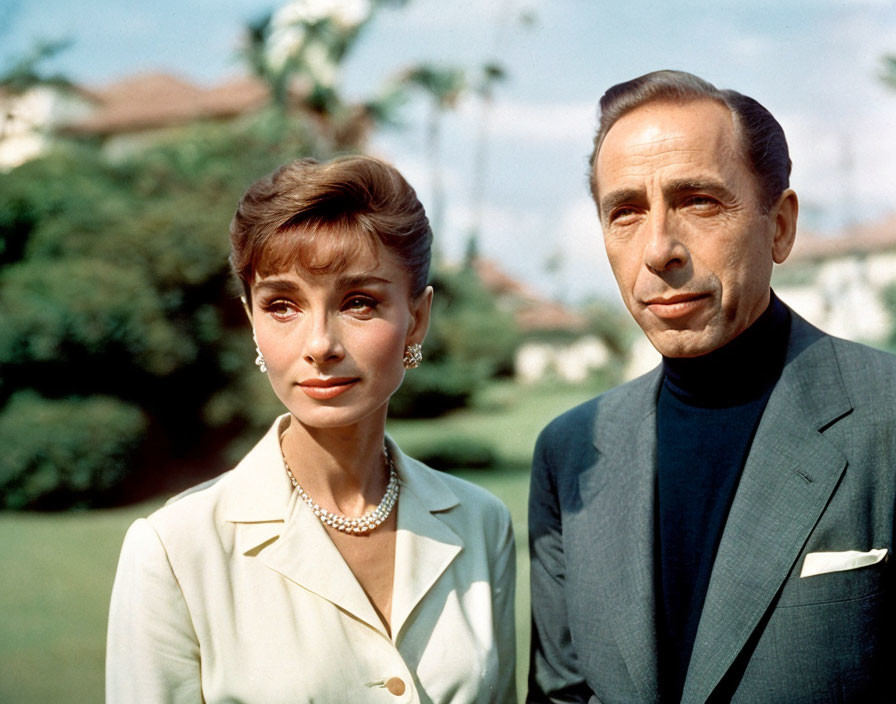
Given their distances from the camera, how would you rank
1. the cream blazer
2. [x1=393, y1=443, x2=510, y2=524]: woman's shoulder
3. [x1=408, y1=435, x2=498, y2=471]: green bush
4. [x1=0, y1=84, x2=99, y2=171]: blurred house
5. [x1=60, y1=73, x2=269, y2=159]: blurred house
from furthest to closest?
[x1=60, y1=73, x2=269, y2=159]: blurred house, [x1=408, y1=435, x2=498, y2=471]: green bush, [x1=0, y1=84, x2=99, y2=171]: blurred house, [x1=393, y1=443, x2=510, y2=524]: woman's shoulder, the cream blazer

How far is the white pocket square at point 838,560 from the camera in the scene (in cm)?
Result: 238

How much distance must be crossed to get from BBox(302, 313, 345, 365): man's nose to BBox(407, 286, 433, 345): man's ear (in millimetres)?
308

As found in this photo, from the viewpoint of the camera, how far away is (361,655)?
2475 millimetres

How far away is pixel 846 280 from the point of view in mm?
34500

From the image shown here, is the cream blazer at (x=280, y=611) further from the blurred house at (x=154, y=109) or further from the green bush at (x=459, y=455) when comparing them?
the blurred house at (x=154, y=109)

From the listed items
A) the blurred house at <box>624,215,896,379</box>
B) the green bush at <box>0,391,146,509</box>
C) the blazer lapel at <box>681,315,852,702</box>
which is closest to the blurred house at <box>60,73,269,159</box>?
the blurred house at <box>624,215,896,379</box>

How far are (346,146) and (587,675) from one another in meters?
21.6

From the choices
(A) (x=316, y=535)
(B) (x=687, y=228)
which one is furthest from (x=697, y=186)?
(A) (x=316, y=535)

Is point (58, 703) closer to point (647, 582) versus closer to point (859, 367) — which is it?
point (647, 582)

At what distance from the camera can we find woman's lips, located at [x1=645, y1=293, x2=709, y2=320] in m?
2.56

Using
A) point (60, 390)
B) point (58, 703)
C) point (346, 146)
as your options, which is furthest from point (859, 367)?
point (346, 146)

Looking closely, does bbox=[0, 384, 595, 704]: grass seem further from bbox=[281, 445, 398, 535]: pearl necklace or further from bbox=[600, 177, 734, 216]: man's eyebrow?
bbox=[600, 177, 734, 216]: man's eyebrow

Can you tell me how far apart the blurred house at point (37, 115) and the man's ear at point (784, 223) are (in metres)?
8.18

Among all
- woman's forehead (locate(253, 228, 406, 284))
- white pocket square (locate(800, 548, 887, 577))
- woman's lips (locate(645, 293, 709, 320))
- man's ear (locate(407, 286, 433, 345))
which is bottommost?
white pocket square (locate(800, 548, 887, 577))
